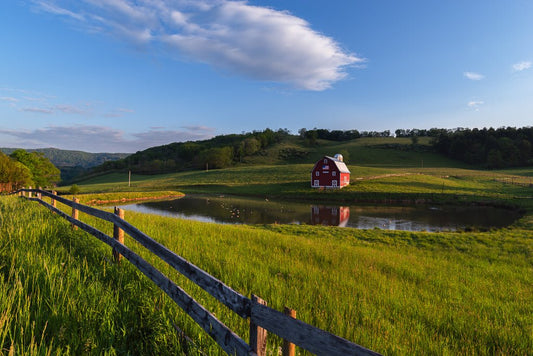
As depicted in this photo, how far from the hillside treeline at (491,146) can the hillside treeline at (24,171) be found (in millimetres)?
136413

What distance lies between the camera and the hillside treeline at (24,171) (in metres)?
44.0

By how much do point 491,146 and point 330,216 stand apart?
115734 millimetres

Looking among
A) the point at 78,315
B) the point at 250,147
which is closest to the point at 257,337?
the point at 78,315

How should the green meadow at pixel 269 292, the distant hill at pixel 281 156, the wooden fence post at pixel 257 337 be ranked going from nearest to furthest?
the wooden fence post at pixel 257 337, the green meadow at pixel 269 292, the distant hill at pixel 281 156

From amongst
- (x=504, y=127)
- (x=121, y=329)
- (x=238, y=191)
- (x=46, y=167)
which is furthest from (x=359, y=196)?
(x=504, y=127)

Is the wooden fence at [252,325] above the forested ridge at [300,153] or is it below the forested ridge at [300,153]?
below

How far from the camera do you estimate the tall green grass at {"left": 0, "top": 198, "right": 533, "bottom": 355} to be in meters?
3.79

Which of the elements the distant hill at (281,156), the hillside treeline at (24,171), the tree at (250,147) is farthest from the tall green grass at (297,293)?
the tree at (250,147)

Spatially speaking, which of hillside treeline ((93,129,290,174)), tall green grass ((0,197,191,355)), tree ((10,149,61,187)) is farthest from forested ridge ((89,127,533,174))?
tall green grass ((0,197,191,355))

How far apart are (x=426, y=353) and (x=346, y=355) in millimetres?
3683

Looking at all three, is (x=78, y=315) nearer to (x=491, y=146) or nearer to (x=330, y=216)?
(x=330, y=216)

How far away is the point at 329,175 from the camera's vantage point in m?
60.4

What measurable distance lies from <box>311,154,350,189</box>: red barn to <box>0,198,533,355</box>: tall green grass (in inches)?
1850

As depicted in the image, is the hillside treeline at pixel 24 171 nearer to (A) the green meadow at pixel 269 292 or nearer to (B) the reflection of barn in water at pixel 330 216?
(A) the green meadow at pixel 269 292
